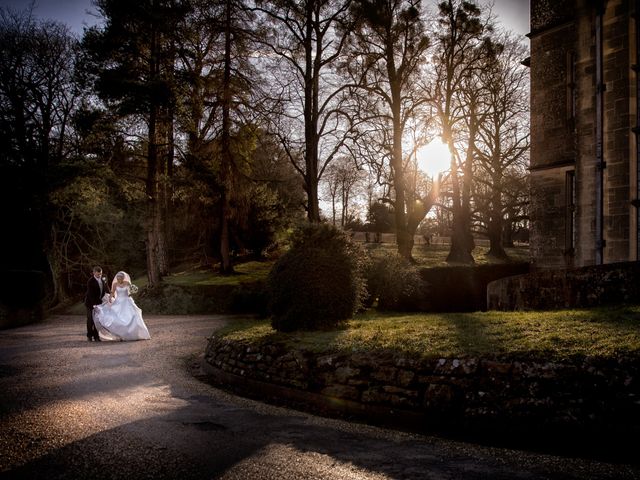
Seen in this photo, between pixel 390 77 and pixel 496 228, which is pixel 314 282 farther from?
pixel 496 228

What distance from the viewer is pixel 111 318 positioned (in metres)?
14.0

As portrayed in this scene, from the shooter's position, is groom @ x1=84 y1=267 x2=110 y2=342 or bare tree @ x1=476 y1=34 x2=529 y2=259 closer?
groom @ x1=84 y1=267 x2=110 y2=342

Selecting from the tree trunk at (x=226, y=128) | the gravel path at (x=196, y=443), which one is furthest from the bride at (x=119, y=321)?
the tree trunk at (x=226, y=128)

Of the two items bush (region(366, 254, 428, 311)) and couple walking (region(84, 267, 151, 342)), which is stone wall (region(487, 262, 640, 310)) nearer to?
bush (region(366, 254, 428, 311))

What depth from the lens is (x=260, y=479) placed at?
432cm

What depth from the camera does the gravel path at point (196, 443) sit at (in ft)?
14.6

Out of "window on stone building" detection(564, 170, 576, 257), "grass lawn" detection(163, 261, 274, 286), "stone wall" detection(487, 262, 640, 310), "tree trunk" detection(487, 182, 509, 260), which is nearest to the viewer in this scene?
"stone wall" detection(487, 262, 640, 310)

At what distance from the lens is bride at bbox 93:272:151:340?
13852 millimetres

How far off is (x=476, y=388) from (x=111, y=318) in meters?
11.4

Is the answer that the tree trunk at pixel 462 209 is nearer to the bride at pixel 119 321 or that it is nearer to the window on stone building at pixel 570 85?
the window on stone building at pixel 570 85

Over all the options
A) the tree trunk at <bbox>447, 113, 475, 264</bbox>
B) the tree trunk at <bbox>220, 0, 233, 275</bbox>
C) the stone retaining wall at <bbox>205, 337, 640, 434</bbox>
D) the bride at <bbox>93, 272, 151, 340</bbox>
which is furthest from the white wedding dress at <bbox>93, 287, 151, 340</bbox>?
the tree trunk at <bbox>447, 113, 475, 264</bbox>

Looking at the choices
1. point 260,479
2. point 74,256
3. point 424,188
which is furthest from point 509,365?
point 424,188

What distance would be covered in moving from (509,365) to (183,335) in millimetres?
10852

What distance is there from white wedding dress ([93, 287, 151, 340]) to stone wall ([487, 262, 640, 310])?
998 centimetres
